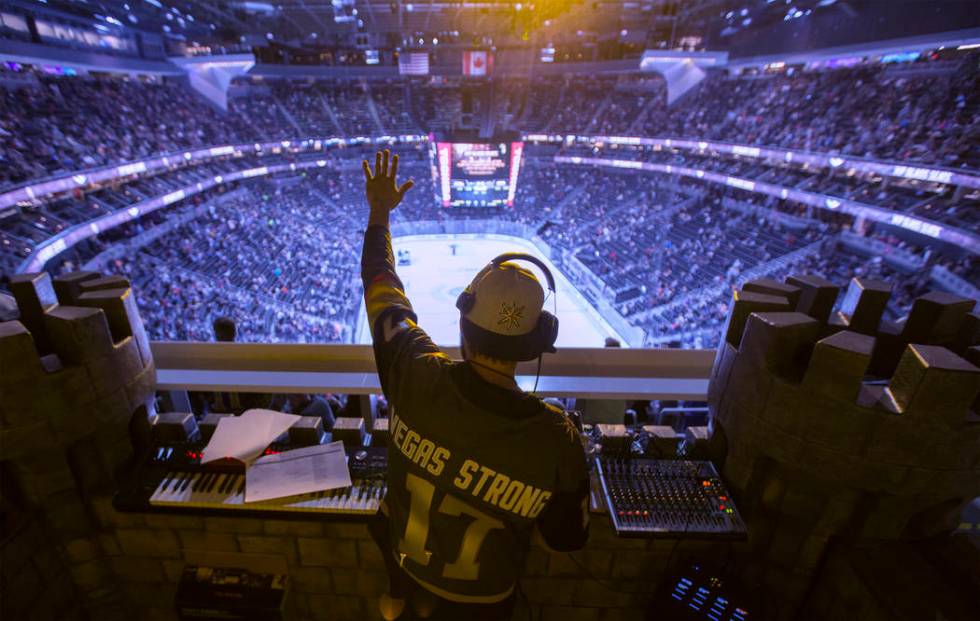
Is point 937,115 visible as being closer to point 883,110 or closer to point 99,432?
point 883,110

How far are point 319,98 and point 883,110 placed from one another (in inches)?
1071

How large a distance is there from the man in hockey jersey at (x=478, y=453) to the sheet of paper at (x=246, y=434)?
1.05m

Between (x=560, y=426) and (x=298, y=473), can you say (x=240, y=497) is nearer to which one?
(x=298, y=473)

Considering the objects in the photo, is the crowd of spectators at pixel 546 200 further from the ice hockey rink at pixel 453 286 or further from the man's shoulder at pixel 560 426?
the man's shoulder at pixel 560 426

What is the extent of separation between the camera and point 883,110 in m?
14.1

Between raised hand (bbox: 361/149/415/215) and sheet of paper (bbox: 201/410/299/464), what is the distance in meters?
1.28

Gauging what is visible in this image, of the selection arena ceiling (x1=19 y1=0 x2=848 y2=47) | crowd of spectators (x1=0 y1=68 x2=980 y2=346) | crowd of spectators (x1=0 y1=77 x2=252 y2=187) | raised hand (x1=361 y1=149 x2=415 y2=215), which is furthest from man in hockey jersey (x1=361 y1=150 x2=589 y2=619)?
arena ceiling (x1=19 y1=0 x2=848 y2=47)

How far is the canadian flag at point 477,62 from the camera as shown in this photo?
23516 millimetres

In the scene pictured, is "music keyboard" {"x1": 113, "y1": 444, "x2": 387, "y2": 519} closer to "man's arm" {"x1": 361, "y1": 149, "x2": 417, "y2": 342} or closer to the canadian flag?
"man's arm" {"x1": 361, "y1": 149, "x2": 417, "y2": 342}

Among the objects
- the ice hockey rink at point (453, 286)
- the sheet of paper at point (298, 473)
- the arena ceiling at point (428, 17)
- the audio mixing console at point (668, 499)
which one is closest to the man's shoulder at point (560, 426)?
the audio mixing console at point (668, 499)

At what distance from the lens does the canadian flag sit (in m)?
23.5

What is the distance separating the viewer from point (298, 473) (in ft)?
6.98

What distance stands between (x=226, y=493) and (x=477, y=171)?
1797 centimetres

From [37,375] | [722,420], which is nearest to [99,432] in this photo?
[37,375]
